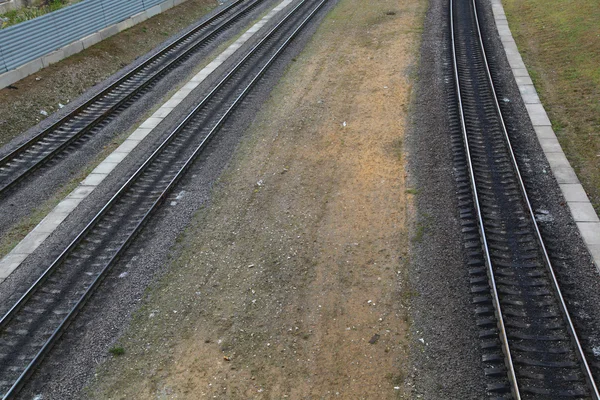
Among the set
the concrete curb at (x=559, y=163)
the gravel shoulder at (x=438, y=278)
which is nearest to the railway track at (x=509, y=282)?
the gravel shoulder at (x=438, y=278)

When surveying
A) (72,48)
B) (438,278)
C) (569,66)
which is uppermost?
(72,48)

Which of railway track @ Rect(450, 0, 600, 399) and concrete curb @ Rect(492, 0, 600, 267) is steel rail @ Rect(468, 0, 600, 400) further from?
concrete curb @ Rect(492, 0, 600, 267)

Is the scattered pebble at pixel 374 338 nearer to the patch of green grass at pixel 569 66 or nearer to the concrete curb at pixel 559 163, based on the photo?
the concrete curb at pixel 559 163

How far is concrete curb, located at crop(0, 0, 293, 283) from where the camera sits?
12.1 m

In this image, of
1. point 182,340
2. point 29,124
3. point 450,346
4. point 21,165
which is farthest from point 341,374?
point 29,124

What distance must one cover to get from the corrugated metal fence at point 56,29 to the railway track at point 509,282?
15.6 metres

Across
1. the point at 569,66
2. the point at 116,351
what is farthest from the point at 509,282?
the point at 569,66

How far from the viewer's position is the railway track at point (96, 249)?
9.53 m

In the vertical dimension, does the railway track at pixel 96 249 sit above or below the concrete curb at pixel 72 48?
below

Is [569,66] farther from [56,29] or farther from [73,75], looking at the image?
[56,29]

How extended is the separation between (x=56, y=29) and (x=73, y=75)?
2290 mm

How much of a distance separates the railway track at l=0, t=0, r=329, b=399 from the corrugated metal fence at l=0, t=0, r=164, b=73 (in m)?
7.27

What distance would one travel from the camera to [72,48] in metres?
23.2

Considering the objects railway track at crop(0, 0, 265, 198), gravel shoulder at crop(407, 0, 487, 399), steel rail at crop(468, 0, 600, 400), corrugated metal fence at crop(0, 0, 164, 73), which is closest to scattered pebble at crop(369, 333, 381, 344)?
gravel shoulder at crop(407, 0, 487, 399)
